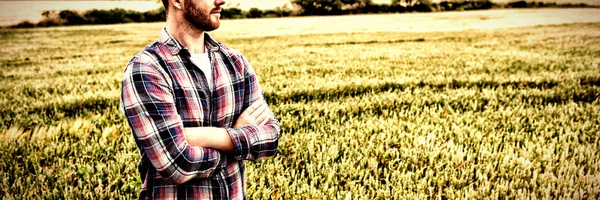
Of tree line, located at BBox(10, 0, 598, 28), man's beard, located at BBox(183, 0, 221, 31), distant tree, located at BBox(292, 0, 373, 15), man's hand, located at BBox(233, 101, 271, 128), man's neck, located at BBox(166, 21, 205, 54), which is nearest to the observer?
man's beard, located at BBox(183, 0, 221, 31)

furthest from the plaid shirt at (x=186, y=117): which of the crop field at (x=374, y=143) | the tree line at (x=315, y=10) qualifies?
the tree line at (x=315, y=10)

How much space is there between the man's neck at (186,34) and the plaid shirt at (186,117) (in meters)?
0.04

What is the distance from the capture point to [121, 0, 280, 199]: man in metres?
1.70

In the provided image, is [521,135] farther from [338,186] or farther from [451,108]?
[338,186]

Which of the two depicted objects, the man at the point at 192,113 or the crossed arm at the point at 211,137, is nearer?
the man at the point at 192,113

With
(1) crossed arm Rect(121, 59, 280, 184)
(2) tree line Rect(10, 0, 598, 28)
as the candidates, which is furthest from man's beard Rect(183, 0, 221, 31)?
(2) tree line Rect(10, 0, 598, 28)

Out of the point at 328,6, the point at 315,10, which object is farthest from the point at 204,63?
the point at 328,6

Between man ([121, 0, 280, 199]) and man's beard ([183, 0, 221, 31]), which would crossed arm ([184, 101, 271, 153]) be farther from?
man's beard ([183, 0, 221, 31])

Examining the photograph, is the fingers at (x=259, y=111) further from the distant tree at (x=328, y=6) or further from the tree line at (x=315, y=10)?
the distant tree at (x=328, y=6)

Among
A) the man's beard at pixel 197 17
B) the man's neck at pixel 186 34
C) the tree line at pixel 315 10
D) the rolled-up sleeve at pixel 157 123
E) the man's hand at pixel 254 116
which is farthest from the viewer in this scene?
the tree line at pixel 315 10

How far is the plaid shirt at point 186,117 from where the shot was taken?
5.56 ft

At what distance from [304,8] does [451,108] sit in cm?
5968

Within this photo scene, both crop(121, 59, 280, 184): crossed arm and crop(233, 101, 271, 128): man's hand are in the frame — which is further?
crop(233, 101, 271, 128): man's hand

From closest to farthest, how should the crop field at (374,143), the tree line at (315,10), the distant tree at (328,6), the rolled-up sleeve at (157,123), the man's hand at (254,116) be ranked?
the rolled-up sleeve at (157,123), the man's hand at (254,116), the crop field at (374,143), the tree line at (315,10), the distant tree at (328,6)
